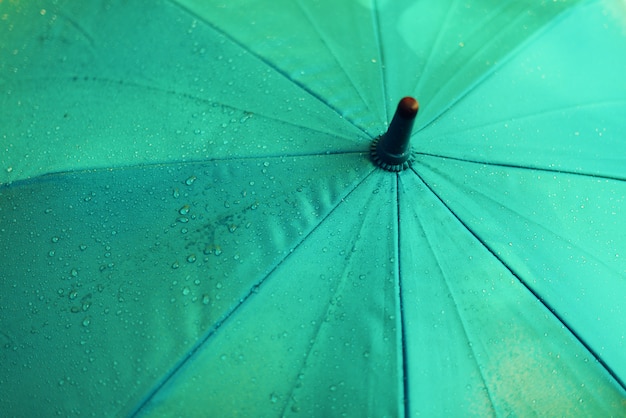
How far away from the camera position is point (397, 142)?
4.25 feet

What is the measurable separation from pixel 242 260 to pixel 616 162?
1.18m

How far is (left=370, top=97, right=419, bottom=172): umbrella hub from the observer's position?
3.95 feet

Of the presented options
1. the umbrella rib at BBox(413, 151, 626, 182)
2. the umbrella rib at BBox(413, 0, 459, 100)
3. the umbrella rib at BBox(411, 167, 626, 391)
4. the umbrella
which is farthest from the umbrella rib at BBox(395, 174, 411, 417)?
the umbrella rib at BBox(413, 0, 459, 100)

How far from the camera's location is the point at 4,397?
137cm

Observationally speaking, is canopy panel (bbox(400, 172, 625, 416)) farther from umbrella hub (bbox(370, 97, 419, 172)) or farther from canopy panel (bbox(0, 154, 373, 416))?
canopy panel (bbox(0, 154, 373, 416))

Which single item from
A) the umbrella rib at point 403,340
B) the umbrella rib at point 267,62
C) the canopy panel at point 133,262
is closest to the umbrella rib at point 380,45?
the umbrella rib at point 267,62

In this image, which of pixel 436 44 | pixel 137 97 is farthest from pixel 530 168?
pixel 137 97

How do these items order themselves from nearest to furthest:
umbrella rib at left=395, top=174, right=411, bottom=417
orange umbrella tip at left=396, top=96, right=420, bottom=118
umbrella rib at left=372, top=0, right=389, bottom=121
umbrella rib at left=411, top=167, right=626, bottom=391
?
orange umbrella tip at left=396, top=96, right=420, bottom=118 < umbrella rib at left=395, top=174, right=411, bottom=417 < umbrella rib at left=411, top=167, right=626, bottom=391 < umbrella rib at left=372, top=0, right=389, bottom=121

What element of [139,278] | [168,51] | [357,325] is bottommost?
[357,325]

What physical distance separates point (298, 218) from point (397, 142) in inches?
12.0

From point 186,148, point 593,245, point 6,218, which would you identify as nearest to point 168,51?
point 186,148

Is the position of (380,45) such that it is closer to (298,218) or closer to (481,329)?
(298,218)

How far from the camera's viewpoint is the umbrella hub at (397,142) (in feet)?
3.95

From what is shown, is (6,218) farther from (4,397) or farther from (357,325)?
(357,325)
